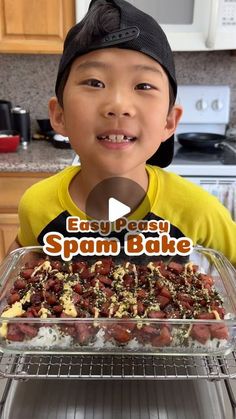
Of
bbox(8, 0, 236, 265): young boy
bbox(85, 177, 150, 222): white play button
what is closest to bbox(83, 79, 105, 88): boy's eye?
bbox(8, 0, 236, 265): young boy

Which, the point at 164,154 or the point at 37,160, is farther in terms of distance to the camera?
the point at 37,160

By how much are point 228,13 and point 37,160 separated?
3.21 feet

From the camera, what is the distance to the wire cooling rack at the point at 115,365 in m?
0.52

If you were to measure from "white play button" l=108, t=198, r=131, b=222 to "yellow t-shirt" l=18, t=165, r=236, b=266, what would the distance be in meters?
0.02

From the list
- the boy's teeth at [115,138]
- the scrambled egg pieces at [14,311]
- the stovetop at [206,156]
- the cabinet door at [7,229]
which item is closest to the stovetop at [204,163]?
the stovetop at [206,156]

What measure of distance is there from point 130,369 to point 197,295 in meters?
0.17

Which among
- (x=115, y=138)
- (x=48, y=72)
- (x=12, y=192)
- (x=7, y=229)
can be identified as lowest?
(x=7, y=229)

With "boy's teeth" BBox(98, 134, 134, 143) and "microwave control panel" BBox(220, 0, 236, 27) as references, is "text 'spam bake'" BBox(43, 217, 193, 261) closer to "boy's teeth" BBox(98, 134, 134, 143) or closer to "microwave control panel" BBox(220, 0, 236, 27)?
"boy's teeth" BBox(98, 134, 134, 143)

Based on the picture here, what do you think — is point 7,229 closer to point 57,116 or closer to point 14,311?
point 57,116

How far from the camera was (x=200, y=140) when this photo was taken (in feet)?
6.47

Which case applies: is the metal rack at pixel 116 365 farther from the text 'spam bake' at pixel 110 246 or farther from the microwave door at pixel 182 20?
the microwave door at pixel 182 20

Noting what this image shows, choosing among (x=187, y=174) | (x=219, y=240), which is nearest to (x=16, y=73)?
(x=187, y=174)

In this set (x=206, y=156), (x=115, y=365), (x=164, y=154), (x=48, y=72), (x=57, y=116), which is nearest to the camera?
(x=115, y=365)

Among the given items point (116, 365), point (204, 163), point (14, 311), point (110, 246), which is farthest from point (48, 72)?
point (116, 365)
